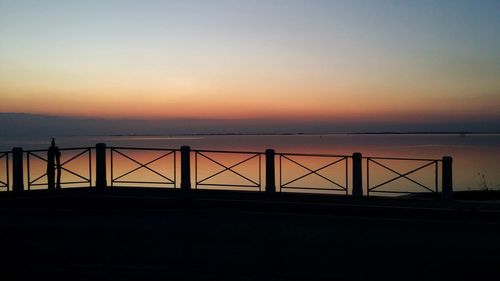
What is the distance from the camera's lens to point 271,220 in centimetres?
1105

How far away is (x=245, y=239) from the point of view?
30.0 feet

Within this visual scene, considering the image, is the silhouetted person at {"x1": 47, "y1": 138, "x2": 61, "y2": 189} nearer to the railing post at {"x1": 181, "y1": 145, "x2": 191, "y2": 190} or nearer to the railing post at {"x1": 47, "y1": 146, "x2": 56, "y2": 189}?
the railing post at {"x1": 47, "y1": 146, "x2": 56, "y2": 189}

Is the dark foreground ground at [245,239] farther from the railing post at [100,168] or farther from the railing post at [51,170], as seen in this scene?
the railing post at [51,170]

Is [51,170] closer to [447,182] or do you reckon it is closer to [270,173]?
[270,173]

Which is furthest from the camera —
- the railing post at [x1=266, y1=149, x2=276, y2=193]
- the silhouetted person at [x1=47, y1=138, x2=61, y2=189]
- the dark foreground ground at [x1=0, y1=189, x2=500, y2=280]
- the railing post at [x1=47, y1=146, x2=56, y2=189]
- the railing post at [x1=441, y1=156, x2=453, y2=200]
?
the silhouetted person at [x1=47, y1=138, x2=61, y2=189]

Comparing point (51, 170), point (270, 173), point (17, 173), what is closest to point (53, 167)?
point (51, 170)

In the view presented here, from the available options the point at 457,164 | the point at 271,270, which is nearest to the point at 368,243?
the point at 271,270

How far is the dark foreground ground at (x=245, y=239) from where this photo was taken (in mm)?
7180

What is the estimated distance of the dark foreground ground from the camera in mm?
7180

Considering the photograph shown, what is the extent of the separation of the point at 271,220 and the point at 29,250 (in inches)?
196

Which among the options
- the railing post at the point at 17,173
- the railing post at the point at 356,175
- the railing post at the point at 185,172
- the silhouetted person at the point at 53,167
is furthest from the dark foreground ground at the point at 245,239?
the silhouetted person at the point at 53,167

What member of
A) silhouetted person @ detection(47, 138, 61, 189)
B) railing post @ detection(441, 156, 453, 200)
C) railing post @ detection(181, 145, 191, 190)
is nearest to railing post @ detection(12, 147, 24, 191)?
silhouetted person @ detection(47, 138, 61, 189)

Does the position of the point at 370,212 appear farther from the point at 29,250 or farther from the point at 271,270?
the point at 29,250

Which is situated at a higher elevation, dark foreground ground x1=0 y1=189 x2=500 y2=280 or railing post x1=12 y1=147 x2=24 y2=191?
railing post x1=12 y1=147 x2=24 y2=191
